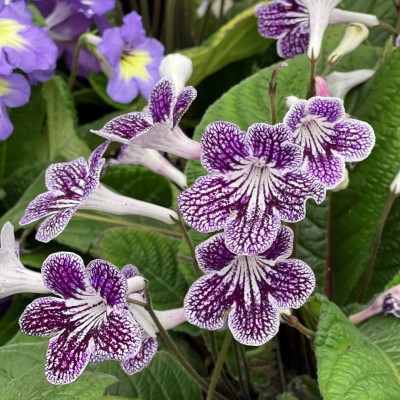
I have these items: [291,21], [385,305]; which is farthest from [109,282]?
[291,21]

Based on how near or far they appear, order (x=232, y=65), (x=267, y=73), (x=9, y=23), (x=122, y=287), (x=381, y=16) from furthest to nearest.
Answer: (x=232, y=65) < (x=381, y=16) < (x=9, y=23) < (x=267, y=73) < (x=122, y=287)

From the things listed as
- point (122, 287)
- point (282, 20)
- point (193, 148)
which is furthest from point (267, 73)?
point (122, 287)

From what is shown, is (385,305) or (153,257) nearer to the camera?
(385,305)

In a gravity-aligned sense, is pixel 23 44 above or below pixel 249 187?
below

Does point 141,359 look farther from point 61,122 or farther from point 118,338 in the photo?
point 61,122

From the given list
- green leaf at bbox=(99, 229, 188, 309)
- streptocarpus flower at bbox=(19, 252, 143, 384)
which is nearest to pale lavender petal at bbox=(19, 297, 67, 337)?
streptocarpus flower at bbox=(19, 252, 143, 384)

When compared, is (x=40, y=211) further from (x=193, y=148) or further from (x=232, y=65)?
(x=232, y=65)

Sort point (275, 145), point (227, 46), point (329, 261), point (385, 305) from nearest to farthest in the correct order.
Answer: point (275, 145), point (385, 305), point (329, 261), point (227, 46)
